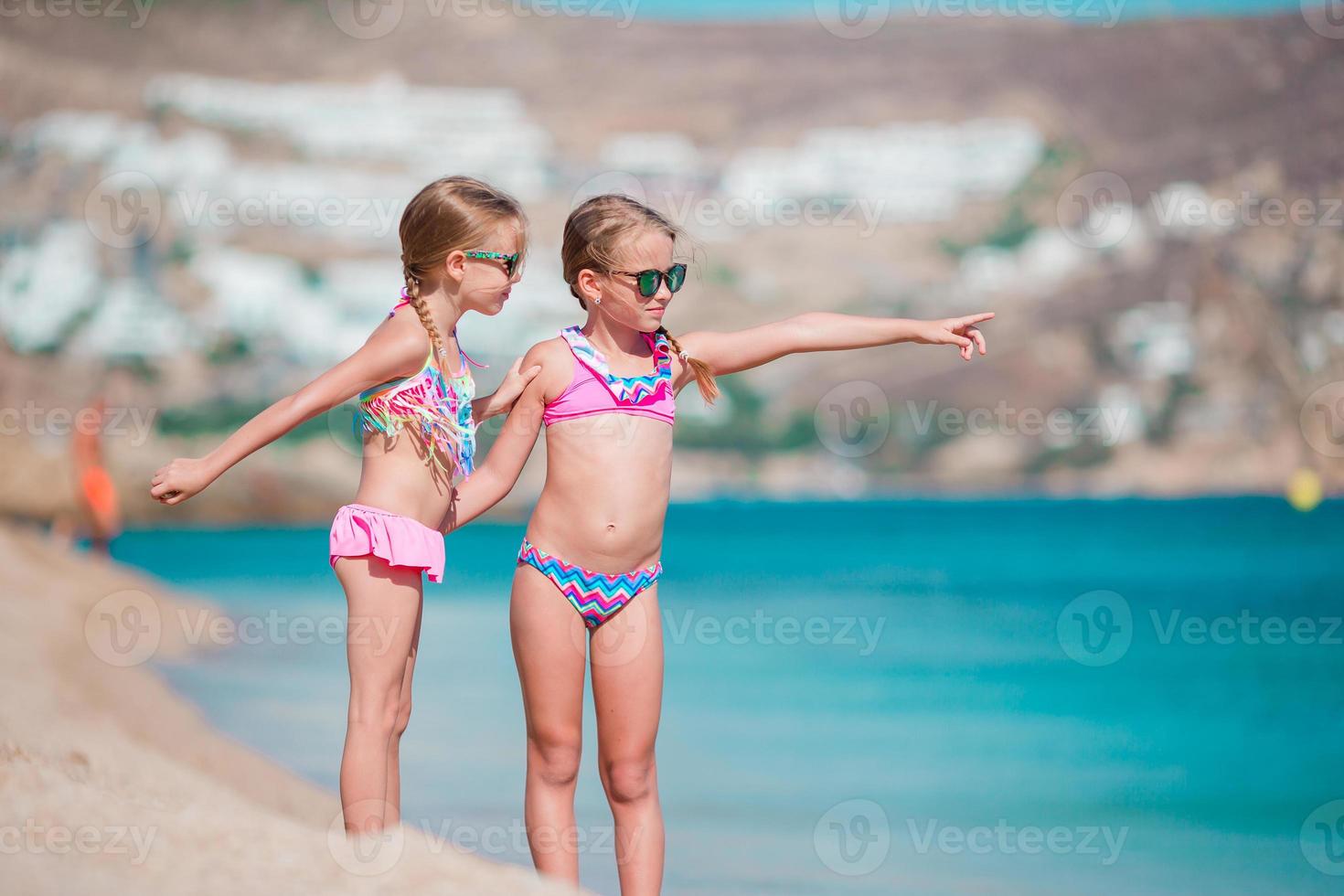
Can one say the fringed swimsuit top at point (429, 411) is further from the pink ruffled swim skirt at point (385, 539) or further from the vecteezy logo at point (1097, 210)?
the vecteezy logo at point (1097, 210)

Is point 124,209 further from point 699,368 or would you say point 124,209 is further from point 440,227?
point 699,368

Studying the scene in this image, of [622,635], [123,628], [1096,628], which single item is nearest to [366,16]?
[1096,628]

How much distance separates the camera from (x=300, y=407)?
3234 mm

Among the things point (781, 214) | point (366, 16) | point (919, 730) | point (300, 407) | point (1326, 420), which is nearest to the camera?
point (300, 407)

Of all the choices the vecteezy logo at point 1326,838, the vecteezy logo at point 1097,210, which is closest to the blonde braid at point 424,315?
the vecteezy logo at point 1326,838

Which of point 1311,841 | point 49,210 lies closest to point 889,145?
point 49,210

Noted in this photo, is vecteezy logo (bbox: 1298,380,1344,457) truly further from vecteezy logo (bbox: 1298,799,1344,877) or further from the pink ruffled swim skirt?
the pink ruffled swim skirt

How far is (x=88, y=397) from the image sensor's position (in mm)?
55469

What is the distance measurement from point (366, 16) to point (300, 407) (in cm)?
7787

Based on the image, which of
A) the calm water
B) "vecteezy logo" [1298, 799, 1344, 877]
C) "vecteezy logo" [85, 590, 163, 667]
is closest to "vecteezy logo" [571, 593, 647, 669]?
the calm water

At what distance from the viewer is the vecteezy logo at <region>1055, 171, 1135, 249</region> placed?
241ft

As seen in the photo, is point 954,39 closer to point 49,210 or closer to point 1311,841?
point 49,210

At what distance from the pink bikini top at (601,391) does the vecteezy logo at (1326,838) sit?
4.06 meters

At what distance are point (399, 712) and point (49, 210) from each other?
63.4 metres
